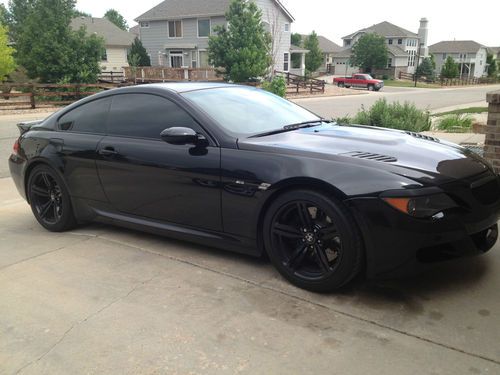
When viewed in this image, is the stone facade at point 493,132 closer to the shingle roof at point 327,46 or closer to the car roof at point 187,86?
the car roof at point 187,86

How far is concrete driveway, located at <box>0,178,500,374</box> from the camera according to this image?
261 centimetres

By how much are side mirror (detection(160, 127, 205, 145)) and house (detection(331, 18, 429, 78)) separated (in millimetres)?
72446

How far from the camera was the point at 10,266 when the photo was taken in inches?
159

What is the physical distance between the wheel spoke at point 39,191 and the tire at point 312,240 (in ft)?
8.63

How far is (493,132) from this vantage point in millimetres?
5500

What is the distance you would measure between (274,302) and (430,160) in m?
1.45

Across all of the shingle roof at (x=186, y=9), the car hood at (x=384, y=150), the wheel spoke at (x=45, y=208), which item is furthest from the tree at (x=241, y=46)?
the car hood at (x=384, y=150)

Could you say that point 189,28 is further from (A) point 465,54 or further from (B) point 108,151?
(A) point 465,54

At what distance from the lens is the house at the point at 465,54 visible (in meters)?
91.4

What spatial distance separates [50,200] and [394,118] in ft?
25.1

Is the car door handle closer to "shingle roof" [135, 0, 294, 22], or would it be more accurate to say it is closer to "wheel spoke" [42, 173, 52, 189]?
"wheel spoke" [42, 173, 52, 189]

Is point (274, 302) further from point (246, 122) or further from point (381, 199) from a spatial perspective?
point (246, 122)

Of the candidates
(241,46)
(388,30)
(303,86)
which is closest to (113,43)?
(303,86)

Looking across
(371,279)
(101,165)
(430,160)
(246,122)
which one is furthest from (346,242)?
(101,165)
